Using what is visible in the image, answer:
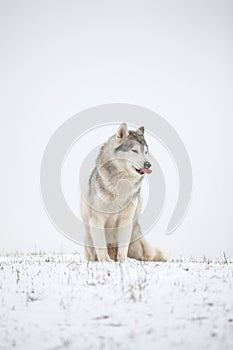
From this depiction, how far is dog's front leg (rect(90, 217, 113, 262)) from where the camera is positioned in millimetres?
11492

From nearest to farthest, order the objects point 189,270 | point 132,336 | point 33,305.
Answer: point 132,336
point 33,305
point 189,270

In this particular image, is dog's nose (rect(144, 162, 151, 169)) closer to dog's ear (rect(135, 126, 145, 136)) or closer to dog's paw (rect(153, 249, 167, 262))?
dog's ear (rect(135, 126, 145, 136))

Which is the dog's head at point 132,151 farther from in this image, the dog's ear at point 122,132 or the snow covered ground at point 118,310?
the snow covered ground at point 118,310

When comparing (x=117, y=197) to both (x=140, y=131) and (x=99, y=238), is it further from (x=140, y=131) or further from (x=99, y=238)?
(x=140, y=131)

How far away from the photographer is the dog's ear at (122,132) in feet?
39.2

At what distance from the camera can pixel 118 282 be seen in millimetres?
7367

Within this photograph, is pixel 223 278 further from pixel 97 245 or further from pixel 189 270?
pixel 97 245

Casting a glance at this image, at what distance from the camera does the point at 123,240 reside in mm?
11750

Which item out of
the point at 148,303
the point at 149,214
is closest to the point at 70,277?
the point at 148,303

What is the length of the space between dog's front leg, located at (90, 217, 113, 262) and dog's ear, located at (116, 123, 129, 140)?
259 cm

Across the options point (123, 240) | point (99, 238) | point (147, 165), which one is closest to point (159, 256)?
point (123, 240)

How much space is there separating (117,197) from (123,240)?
51.8 inches

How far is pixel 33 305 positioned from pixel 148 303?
193 cm

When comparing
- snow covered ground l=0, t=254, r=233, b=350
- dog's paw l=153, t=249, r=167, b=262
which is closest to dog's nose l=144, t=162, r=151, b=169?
dog's paw l=153, t=249, r=167, b=262
